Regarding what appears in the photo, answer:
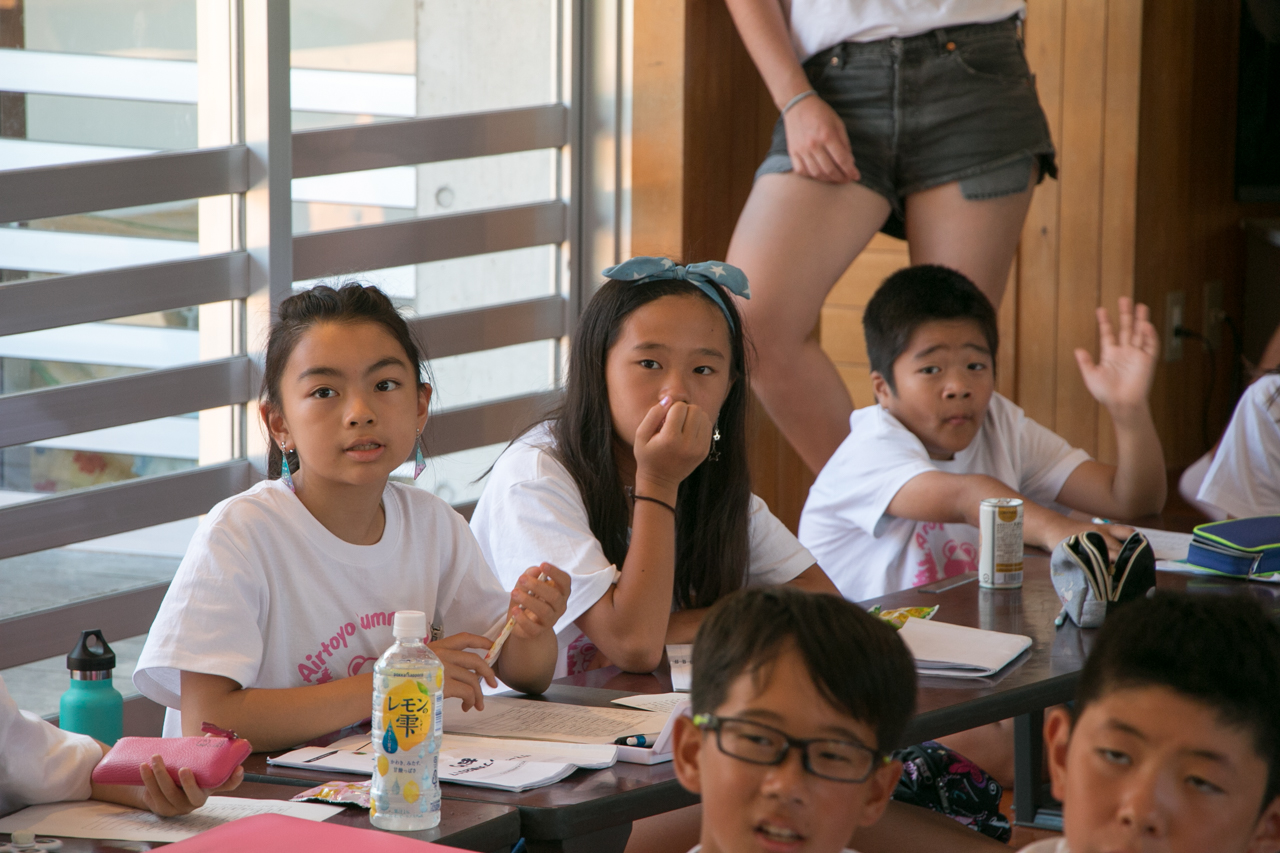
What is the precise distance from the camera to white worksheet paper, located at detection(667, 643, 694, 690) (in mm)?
1716

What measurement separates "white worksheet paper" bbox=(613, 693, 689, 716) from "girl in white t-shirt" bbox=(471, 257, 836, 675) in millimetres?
Answer: 188

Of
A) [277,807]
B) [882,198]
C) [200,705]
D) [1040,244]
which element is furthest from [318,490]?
[1040,244]

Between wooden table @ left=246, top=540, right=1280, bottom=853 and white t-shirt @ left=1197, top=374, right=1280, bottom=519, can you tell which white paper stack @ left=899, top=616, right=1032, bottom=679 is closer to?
wooden table @ left=246, top=540, right=1280, bottom=853

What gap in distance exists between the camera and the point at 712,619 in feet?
3.95

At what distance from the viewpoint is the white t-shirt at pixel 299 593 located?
158cm

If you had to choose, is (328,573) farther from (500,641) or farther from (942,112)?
(942,112)

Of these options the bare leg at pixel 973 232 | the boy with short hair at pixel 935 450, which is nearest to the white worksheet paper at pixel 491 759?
the boy with short hair at pixel 935 450

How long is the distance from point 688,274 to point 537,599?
0.69m

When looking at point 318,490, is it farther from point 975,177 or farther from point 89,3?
point 975,177

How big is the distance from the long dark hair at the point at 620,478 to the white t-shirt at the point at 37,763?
0.86 m

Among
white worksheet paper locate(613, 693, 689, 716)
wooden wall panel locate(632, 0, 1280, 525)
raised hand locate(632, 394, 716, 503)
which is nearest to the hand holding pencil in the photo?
white worksheet paper locate(613, 693, 689, 716)

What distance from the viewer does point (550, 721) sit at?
155 cm

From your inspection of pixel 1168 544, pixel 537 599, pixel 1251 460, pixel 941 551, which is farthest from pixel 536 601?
pixel 1251 460

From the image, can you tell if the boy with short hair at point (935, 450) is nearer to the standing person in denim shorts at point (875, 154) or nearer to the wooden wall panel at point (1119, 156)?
the standing person in denim shorts at point (875, 154)
